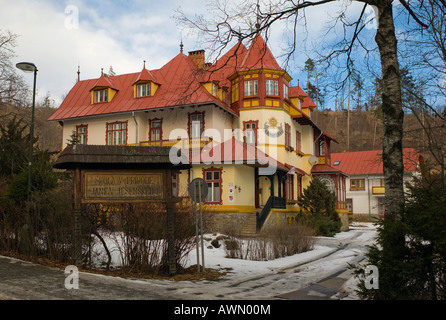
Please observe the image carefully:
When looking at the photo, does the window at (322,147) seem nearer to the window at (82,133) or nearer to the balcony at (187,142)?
the balcony at (187,142)

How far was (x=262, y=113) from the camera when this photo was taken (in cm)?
2905

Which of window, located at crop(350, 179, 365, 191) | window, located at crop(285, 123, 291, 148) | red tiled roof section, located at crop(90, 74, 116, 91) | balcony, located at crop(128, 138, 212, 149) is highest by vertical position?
red tiled roof section, located at crop(90, 74, 116, 91)

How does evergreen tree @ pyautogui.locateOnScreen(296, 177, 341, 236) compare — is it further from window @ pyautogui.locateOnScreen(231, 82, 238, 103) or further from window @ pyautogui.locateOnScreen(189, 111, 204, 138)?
window @ pyautogui.locateOnScreen(189, 111, 204, 138)

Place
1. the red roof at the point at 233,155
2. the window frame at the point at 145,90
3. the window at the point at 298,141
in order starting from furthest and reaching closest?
the window at the point at 298,141, the window frame at the point at 145,90, the red roof at the point at 233,155

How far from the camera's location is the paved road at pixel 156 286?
7538 millimetres

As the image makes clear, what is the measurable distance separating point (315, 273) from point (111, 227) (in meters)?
5.99

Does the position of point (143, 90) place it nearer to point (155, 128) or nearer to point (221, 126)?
point (155, 128)

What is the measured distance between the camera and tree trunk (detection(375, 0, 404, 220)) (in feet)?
23.2

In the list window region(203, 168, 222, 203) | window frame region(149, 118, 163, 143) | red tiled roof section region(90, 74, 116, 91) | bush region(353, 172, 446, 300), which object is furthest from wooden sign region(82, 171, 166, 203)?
red tiled roof section region(90, 74, 116, 91)

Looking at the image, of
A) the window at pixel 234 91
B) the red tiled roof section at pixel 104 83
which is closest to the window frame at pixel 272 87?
the window at pixel 234 91

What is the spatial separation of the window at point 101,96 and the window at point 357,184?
35803 mm

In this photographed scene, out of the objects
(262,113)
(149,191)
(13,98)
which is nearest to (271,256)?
(149,191)

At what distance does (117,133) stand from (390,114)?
25.9m

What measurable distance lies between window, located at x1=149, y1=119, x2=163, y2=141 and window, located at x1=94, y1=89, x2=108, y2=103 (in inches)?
199
